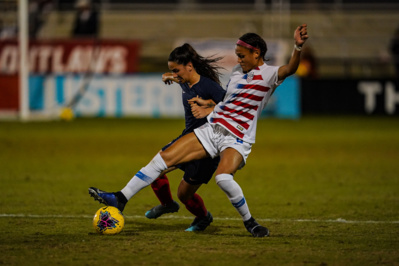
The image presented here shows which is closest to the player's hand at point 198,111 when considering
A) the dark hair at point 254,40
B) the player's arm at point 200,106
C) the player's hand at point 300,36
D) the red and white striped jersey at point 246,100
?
the player's arm at point 200,106

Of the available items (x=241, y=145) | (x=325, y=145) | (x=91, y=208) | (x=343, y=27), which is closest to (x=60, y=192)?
(x=91, y=208)

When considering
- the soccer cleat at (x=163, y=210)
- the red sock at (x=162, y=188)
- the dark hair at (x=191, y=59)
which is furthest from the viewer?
the soccer cleat at (x=163, y=210)

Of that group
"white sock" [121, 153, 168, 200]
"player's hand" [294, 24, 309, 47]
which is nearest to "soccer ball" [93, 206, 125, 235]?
"white sock" [121, 153, 168, 200]

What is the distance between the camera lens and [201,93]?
725 centimetres

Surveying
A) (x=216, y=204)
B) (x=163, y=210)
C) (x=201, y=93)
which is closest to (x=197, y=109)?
(x=201, y=93)

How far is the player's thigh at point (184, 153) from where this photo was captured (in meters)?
6.98

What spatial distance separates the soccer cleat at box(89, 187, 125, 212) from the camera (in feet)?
22.4

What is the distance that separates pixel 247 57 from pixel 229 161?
1.03m

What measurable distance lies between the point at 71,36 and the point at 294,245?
68.0 ft

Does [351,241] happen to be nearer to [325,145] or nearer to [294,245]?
[294,245]

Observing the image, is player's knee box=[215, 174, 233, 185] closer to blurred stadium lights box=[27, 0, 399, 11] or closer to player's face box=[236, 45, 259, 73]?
player's face box=[236, 45, 259, 73]

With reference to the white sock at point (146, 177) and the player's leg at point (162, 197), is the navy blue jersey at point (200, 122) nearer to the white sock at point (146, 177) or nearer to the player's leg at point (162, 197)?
the white sock at point (146, 177)

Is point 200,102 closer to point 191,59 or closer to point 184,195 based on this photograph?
point 191,59

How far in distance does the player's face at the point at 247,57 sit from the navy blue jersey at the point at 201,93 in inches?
14.6
